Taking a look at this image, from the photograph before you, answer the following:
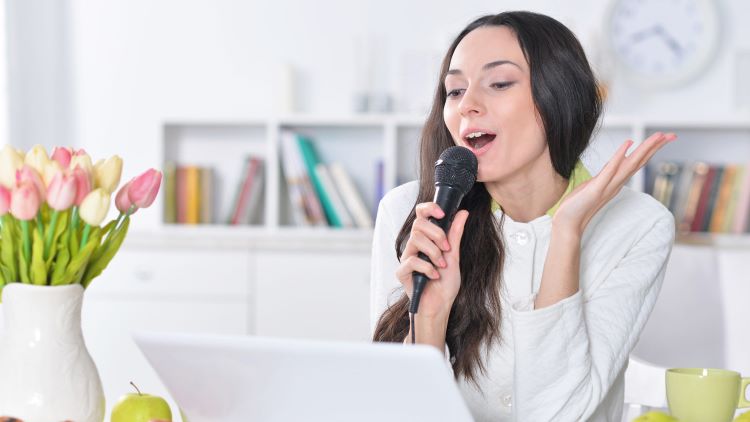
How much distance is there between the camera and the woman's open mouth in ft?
4.83

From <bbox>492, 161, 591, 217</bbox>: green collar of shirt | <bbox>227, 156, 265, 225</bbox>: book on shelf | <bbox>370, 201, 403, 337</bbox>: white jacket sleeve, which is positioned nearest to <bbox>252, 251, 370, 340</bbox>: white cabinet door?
<bbox>227, 156, 265, 225</bbox>: book on shelf

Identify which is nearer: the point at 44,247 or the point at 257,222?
the point at 44,247

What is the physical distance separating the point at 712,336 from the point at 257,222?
1.85 meters

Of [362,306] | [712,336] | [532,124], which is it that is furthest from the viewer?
[362,306]

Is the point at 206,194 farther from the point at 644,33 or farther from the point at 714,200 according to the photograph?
the point at 714,200

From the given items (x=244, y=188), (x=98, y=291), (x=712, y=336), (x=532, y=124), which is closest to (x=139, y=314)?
(x=98, y=291)

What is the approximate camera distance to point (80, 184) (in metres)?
0.99

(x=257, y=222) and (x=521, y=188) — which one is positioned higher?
(x=521, y=188)

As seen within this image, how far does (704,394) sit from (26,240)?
758 millimetres

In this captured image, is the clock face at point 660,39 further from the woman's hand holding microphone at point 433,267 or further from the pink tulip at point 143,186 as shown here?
the pink tulip at point 143,186

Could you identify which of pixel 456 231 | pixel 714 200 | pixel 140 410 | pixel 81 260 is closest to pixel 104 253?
pixel 81 260

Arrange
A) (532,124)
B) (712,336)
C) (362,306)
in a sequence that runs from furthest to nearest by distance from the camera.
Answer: (362,306) → (712,336) → (532,124)

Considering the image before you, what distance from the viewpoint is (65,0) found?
3754 millimetres

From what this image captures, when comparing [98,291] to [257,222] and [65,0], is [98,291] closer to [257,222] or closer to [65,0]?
[257,222]
